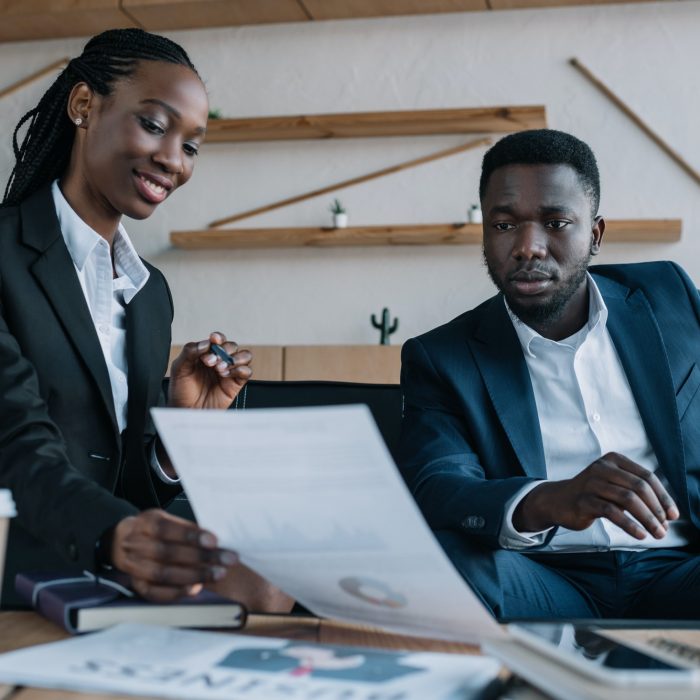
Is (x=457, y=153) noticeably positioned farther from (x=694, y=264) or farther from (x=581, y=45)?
(x=694, y=264)

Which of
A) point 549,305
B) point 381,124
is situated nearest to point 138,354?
point 549,305

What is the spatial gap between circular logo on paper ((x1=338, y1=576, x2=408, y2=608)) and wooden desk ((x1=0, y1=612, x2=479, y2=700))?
42mm

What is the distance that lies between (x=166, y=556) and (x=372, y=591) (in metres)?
0.18

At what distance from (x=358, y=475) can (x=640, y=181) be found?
329cm

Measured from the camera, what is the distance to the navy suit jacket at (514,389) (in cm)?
159

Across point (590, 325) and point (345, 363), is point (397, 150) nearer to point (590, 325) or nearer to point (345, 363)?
point (345, 363)

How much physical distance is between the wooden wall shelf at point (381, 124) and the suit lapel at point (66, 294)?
2.44 m

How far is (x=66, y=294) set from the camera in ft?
4.55

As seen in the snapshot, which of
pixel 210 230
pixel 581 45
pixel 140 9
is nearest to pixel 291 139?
pixel 210 230

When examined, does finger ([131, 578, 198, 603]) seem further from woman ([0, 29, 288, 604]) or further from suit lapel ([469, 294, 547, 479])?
suit lapel ([469, 294, 547, 479])

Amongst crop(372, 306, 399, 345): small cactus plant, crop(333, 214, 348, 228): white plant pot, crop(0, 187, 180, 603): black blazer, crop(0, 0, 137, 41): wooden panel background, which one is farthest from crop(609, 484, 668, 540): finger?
crop(0, 0, 137, 41): wooden panel background

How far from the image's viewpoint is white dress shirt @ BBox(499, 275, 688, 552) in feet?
5.22

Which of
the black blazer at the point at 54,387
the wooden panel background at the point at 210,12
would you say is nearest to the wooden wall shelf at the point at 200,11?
the wooden panel background at the point at 210,12

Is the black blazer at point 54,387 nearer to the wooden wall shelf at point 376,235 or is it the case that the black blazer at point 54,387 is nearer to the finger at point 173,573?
the finger at point 173,573
